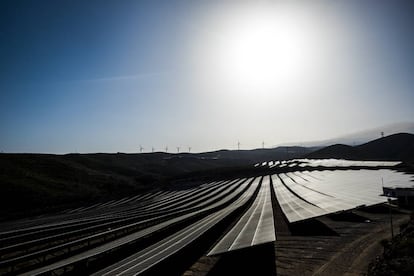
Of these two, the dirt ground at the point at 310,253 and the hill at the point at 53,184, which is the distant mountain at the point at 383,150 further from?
the dirt ground at the point at 310,253

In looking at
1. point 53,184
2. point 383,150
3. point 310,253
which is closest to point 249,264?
point 310,253

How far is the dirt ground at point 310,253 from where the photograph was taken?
1241 cm

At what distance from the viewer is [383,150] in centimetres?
10506

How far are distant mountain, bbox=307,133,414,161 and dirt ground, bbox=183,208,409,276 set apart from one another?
8703 cm

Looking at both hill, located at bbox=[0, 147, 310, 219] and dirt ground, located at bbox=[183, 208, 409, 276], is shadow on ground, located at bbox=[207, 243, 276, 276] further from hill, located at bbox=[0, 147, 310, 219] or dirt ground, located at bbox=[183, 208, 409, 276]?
hill, located at bbox=[0, 147, 310, 219]

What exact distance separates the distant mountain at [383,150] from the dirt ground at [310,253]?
286ft

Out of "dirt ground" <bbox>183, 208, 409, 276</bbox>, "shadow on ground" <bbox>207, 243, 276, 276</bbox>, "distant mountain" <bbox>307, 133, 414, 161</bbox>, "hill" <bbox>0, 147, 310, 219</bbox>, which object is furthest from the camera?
"distant mountain" <bbox>307, 133, 414, 161</bbox>

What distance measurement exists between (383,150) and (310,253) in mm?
105493

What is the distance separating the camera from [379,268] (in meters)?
10.5

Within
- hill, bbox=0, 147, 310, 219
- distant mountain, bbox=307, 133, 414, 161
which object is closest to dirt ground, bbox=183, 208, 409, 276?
hill, bbox=0, 147, 310, 219

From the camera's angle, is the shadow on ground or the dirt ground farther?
the dirt ground

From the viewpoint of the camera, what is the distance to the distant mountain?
97.4 meters

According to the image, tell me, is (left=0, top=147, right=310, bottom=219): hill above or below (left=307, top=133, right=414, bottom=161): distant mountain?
below

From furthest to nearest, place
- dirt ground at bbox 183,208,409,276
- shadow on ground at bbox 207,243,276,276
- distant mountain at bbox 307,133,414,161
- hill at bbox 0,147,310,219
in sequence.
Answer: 1. distant mountain at bbox 307,133,414,161
2. hill at bbox 0,147,310,219
3. dirt ground at bbox 183,208,409,276
4. shadow on ground at bbox 207,243,276,276
